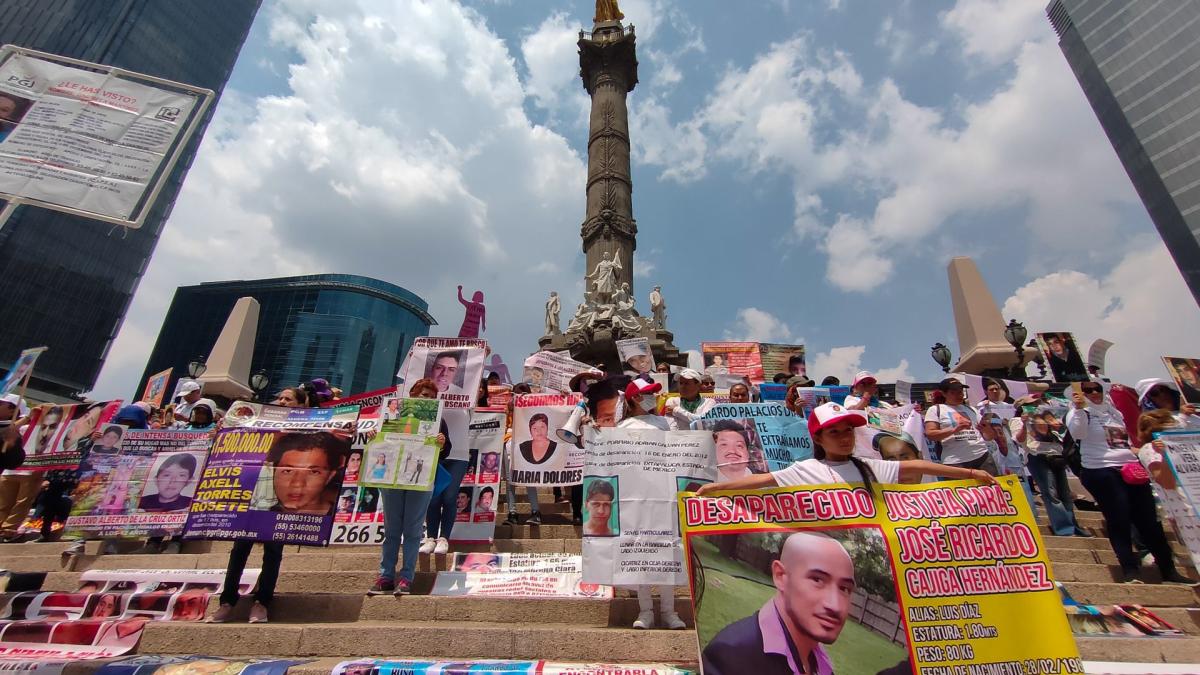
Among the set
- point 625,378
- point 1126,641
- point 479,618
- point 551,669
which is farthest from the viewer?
point 625,378

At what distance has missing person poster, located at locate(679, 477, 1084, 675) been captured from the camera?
2.27m

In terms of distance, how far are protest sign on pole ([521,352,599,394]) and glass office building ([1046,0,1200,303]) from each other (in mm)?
63761

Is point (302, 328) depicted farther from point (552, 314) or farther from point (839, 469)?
point (839, 469)

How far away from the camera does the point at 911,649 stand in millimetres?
2256

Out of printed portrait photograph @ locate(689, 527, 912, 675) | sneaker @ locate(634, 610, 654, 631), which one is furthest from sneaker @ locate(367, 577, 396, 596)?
printed portrait photograph @ locate(689, 527, 912, 675)

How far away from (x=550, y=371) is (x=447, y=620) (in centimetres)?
715

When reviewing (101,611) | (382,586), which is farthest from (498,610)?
(101,611)

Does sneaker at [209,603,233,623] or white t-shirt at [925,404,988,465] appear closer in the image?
sneaker at [209,603,233,623]


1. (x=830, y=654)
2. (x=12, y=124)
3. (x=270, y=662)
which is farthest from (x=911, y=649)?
(x=12, y=124)

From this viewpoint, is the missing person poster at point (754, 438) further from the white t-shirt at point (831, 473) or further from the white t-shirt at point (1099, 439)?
the white t-shirt at point (1099, 439)

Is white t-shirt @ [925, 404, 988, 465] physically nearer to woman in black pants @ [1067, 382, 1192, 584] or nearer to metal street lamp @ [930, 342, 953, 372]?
woman in black pants @ [1067, 382, 1192, 584]

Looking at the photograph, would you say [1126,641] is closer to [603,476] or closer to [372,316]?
[603,476]

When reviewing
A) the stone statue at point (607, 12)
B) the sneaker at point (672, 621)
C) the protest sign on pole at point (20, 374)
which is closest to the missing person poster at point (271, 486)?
the sneaker at point (672, 621)

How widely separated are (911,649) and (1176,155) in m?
69.7
